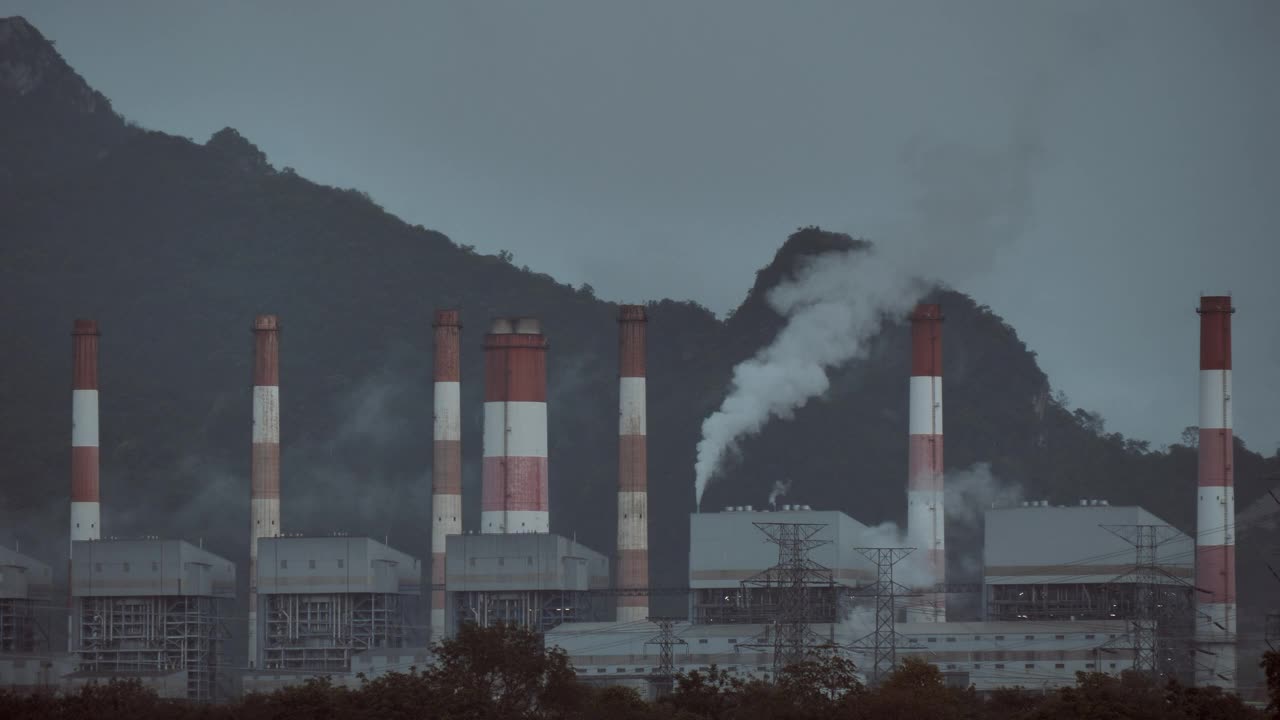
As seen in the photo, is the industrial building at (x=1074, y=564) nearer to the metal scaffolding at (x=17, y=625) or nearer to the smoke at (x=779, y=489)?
the smoke at (x=779, y=489)

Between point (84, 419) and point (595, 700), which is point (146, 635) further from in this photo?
point (595, 700)

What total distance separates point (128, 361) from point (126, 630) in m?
45.0

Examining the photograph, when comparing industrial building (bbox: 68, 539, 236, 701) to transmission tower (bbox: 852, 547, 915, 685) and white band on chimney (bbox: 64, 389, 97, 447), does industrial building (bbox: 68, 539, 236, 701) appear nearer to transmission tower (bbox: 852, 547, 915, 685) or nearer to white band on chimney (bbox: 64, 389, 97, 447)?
white band on chimney (bbox: 64, 389, 97, 447)

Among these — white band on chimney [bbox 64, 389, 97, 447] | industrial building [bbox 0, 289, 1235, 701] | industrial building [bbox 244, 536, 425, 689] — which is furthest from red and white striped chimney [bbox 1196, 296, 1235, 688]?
white band on chimney [bbox 64, 389, 97, 447]

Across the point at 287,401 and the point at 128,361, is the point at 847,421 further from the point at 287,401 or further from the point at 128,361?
the point at 128,361

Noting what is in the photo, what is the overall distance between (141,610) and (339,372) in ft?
136

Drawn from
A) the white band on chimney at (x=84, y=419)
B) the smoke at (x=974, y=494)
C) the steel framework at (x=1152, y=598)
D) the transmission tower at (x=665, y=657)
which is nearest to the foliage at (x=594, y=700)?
the transmission tower at (x=665, y=657)

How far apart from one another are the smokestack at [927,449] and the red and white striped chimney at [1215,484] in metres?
7.85

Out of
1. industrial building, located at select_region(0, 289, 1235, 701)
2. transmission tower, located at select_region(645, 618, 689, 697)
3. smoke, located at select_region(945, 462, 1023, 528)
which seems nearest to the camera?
transmission tower, located at select_region(645, 618, 689, 697)

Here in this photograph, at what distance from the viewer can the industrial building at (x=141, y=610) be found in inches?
2618

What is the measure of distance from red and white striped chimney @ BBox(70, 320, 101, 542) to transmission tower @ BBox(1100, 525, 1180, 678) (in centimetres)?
3175

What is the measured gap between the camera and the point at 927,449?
68.6 metres

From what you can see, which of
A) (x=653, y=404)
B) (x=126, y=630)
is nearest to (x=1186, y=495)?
(x=653, y=404)

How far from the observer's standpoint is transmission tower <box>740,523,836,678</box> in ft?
187
